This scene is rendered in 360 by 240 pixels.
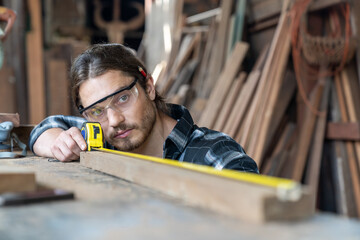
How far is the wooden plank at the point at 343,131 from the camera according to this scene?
10.5ft

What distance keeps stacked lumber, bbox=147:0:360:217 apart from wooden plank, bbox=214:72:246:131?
0.01 metres

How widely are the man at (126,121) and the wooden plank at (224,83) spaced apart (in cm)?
157

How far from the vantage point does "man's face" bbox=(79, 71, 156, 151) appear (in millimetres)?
2127

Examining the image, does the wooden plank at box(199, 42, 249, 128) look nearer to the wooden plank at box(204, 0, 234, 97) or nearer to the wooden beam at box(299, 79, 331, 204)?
the wooden plank at box(204, 0, 234, 97)

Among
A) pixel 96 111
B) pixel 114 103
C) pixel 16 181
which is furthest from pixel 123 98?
pixel 16 181

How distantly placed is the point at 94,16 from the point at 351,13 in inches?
355

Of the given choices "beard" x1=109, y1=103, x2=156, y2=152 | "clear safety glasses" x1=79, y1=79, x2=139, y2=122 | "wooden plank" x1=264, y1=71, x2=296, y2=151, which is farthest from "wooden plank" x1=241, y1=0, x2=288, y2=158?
"clear safety glasses" x1=79, y1=79, x2=139, y2=122

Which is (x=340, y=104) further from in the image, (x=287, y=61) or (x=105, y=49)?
(x=105, y=49)

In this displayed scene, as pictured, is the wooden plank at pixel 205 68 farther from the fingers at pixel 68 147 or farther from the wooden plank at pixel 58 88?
the fingers at pixel 68 147

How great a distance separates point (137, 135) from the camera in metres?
2.18

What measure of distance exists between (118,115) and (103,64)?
34cm

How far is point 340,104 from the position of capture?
3.40m

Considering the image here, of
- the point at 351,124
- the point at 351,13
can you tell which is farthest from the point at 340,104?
the point at 351,13

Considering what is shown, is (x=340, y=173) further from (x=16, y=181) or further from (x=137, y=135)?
(x=16, y=181)
